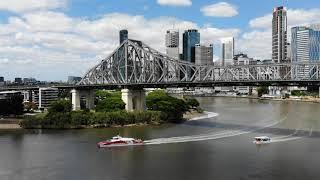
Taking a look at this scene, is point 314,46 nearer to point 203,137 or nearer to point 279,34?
point 279,34

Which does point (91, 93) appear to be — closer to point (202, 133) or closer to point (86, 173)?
point (202, 133)

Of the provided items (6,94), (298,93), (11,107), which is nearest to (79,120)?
(11,107)

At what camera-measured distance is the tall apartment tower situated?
188 meters

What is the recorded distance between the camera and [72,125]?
46.3m

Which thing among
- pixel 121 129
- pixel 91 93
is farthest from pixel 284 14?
pixel 121 129

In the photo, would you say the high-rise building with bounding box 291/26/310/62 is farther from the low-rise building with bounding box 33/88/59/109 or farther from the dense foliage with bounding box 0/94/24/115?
the dense foliage with bounding box 0/94/24/115

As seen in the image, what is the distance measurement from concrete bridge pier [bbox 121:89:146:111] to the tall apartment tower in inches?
5411

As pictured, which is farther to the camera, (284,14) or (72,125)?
(284,14)

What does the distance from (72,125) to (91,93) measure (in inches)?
841

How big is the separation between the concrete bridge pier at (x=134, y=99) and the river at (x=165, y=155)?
11411 millimetres

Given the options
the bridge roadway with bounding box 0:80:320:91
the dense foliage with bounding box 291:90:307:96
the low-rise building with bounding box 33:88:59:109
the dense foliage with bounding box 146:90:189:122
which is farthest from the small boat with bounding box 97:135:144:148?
the dense foliage with bounding box 291:90:307:96

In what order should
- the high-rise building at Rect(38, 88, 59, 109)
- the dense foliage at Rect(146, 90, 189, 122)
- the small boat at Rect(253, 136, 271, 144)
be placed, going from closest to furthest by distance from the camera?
the small boat at Rect(253, 136, 271, 144), the dense foliage at Rect(146, 90, 189, 122), the high-rise building at Rect(38, 88, 59, 109)

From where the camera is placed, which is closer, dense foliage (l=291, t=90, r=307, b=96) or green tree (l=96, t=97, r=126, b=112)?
green tree (l=96, t=97, r=126, b=112)

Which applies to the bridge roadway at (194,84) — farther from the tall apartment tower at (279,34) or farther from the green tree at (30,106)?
the tall apartment tower at (279,34)
